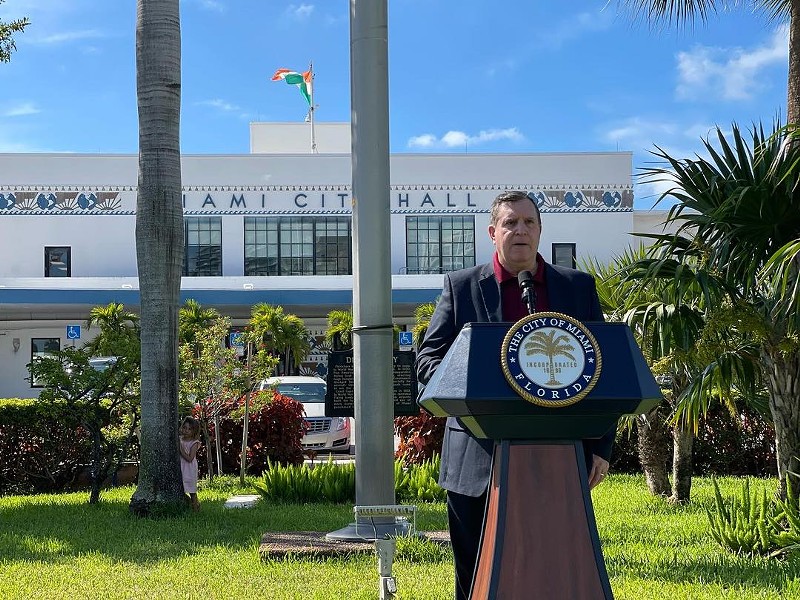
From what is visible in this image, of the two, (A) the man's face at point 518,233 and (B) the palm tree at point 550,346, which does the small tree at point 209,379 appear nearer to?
(A) the man's face at point 518,233

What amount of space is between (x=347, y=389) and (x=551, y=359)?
5730 millimetres

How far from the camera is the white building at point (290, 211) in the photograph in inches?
1427

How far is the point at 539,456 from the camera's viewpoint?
3199 mm

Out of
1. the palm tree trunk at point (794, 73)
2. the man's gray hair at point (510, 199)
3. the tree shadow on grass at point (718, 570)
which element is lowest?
the tree shadow on grass at point (718, 570)

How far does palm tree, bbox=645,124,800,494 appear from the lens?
22.8ft

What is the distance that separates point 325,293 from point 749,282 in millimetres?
26153

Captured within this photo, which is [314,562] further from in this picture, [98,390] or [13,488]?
[13,488]

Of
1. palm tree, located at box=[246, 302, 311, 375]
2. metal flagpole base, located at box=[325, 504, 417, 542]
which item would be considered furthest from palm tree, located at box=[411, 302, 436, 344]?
metal flagpole base, located at box=[325, 504, 417, 542]

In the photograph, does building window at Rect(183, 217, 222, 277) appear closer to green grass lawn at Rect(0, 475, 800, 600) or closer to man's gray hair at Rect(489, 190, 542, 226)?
green grass lawn at Rect(0, 475, 800, 600)

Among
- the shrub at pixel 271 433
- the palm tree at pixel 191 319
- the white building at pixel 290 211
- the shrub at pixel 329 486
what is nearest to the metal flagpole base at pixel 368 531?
the shrub at pixel 329 486

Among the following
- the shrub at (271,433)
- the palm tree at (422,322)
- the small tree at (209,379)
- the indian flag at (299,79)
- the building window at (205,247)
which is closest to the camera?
the small tree at (209,379)

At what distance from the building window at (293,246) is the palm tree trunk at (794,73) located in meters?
28.4

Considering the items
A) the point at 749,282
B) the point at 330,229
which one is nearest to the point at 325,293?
the point at 330,229

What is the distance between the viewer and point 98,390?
10.7 metres
